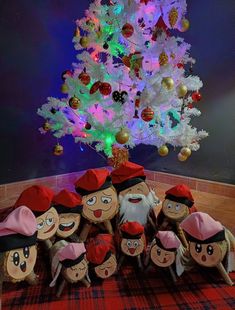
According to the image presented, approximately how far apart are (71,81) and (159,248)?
1.32 metres

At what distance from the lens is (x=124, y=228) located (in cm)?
113

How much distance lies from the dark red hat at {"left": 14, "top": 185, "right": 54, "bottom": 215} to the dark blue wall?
4.48ft

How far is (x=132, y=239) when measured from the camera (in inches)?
44.3

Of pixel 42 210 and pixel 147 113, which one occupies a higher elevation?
pixel 147 113

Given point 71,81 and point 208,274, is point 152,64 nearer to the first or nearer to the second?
point 71,81

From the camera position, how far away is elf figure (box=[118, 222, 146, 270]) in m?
1.12

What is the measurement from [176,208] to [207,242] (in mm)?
215

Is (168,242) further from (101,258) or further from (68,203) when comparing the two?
(68,203)

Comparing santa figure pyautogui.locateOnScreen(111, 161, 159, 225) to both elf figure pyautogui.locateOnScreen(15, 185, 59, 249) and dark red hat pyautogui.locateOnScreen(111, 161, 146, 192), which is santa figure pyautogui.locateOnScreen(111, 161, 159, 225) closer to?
dark red hat pyautogui.locateOnScreen(111, 161, 146, 192)

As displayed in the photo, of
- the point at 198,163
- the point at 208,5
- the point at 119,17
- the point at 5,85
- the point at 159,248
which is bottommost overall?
the point at 159,248

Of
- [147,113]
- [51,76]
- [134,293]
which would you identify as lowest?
[134,293]

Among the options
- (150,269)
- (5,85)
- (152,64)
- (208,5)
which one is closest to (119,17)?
(152,64)

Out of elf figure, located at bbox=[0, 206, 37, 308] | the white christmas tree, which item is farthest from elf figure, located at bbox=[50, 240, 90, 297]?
the white christmas tree

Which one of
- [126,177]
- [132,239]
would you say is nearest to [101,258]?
[132,239]
